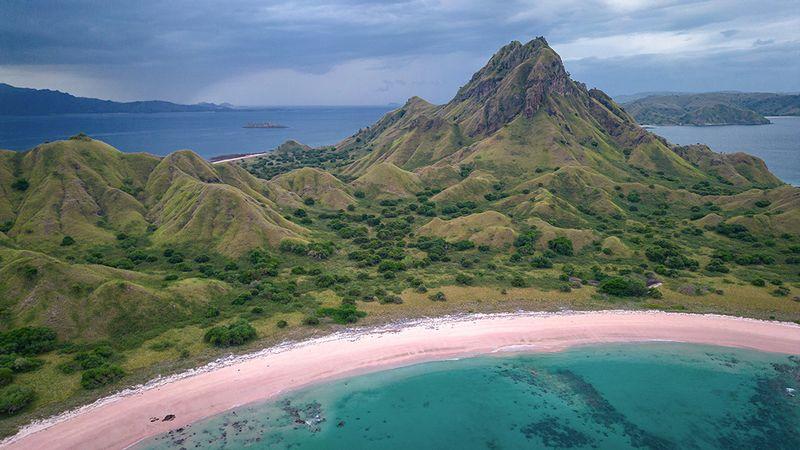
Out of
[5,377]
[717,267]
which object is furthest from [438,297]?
[5,377]

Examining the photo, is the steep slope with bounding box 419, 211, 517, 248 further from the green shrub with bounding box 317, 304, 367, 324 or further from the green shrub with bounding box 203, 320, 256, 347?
the green shrub with bounding box 203, 320, 256, 347

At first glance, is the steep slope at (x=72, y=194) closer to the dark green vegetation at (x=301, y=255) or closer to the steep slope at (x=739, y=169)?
the dark green vegetation at (x=301, y=255)

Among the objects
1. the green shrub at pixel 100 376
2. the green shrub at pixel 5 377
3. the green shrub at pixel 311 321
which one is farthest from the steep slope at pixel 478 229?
the green shrub at pixel 5 377

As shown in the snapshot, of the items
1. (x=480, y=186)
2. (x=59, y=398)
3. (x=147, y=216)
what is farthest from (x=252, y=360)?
(x=480, y=186)

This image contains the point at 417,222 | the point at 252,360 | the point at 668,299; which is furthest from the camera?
the point at 417,222

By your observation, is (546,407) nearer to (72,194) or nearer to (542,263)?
(542,263)

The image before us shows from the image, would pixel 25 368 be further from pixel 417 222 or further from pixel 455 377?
pixel 417 222

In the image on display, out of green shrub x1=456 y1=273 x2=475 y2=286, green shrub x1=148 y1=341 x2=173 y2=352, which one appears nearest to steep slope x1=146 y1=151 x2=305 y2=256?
green shrub x1=148 y1=341 x2=173 y2=352
